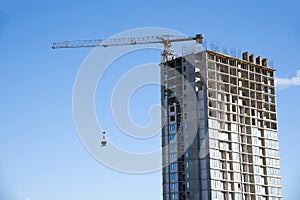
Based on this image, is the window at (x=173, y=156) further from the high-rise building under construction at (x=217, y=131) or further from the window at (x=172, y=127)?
the window at (x=172, y=127)

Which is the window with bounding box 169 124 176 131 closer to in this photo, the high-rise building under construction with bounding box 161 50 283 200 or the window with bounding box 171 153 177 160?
the high-rise building under construction with bounding box 161 50 283 200

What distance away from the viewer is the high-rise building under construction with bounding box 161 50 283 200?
90938mm

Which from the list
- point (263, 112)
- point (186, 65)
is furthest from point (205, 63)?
point (263, 112)

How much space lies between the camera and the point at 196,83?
310ft

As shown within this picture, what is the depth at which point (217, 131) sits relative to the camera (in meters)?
93.5

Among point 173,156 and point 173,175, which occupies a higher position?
point 173,156

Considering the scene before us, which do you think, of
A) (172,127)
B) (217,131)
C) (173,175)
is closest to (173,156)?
(173,175)

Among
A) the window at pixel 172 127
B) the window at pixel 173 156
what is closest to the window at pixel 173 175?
the window at pixel 173 156

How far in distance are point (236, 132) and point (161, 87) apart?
17271mm

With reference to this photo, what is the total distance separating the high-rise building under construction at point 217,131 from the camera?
90938 mm

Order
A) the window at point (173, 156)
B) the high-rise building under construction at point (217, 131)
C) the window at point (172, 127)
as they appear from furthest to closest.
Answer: the window at point (172, 127) → the window at point (173, 156) → the high-rise building under construction at point (217, 131)

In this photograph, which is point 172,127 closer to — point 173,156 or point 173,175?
point 173,156

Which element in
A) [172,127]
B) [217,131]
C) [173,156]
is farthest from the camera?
[172,127]

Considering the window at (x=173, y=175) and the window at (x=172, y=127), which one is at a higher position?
the window at (x=172, y=127)
